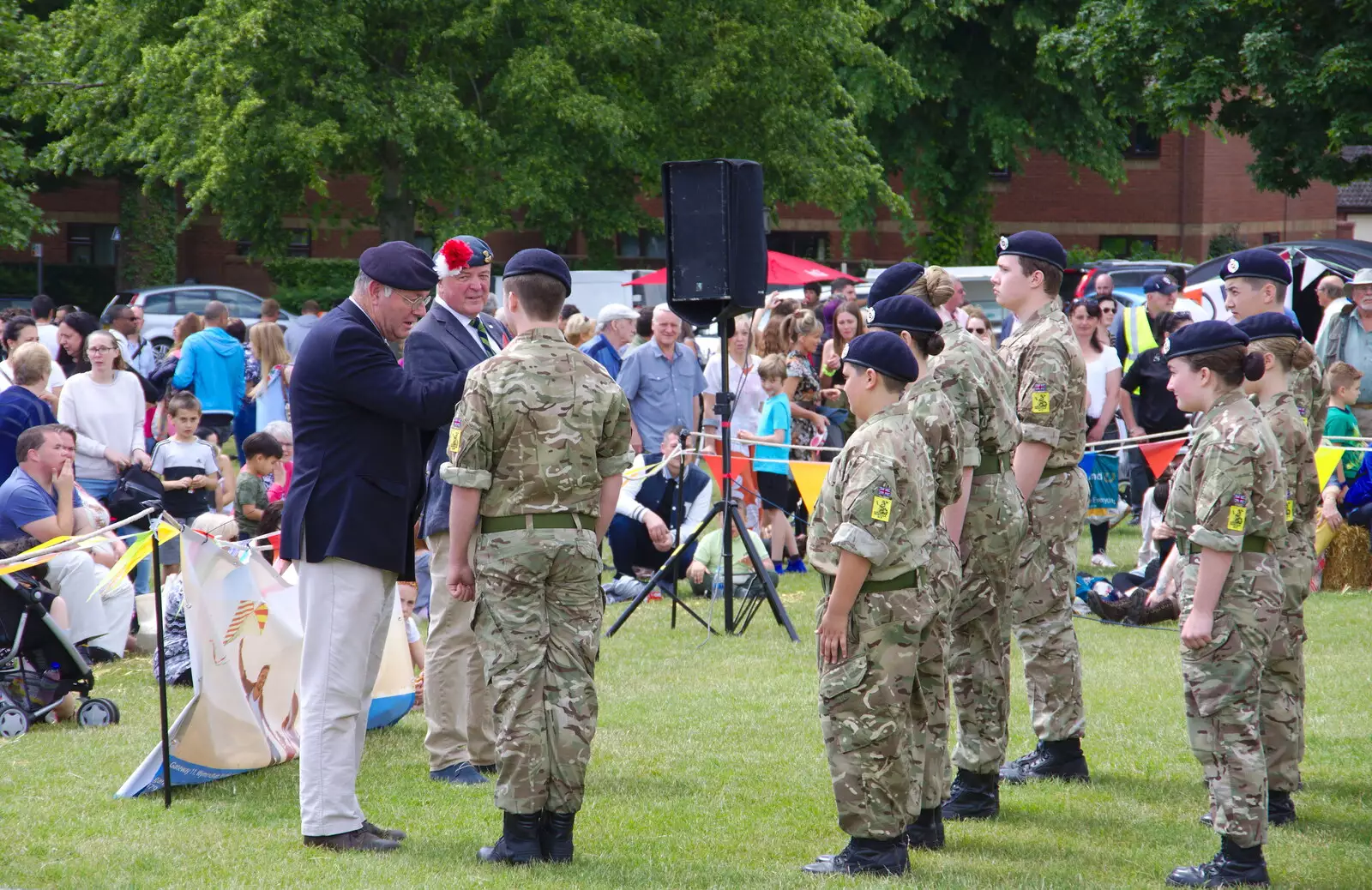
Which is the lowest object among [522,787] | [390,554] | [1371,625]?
[1371,625]

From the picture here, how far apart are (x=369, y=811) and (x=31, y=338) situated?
7.93 meters

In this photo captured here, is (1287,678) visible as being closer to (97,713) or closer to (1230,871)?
(1230,871)

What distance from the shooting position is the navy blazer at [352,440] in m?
5.36

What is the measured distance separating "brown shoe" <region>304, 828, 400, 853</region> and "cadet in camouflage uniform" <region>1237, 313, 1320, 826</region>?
3.40 m

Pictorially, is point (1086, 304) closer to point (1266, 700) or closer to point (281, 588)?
point (1266, 700)

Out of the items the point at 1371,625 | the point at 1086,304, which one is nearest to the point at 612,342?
the point at 1086,304

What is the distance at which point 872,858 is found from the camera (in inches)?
202

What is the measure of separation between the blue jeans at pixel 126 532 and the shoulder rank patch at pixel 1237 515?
7.62m

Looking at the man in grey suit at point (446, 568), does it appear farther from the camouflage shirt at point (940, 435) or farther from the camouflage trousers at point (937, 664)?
the camouflage shirt at point (940, 435)

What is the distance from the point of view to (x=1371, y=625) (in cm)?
1001

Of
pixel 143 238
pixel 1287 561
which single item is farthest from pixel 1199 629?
pixel 143 238

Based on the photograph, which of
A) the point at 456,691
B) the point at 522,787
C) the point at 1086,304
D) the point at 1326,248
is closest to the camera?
the point at 522,787

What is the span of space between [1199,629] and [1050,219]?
38.1 m

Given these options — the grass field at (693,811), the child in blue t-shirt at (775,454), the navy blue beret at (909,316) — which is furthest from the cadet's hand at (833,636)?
the child in blue t-shirt at (775,454)
